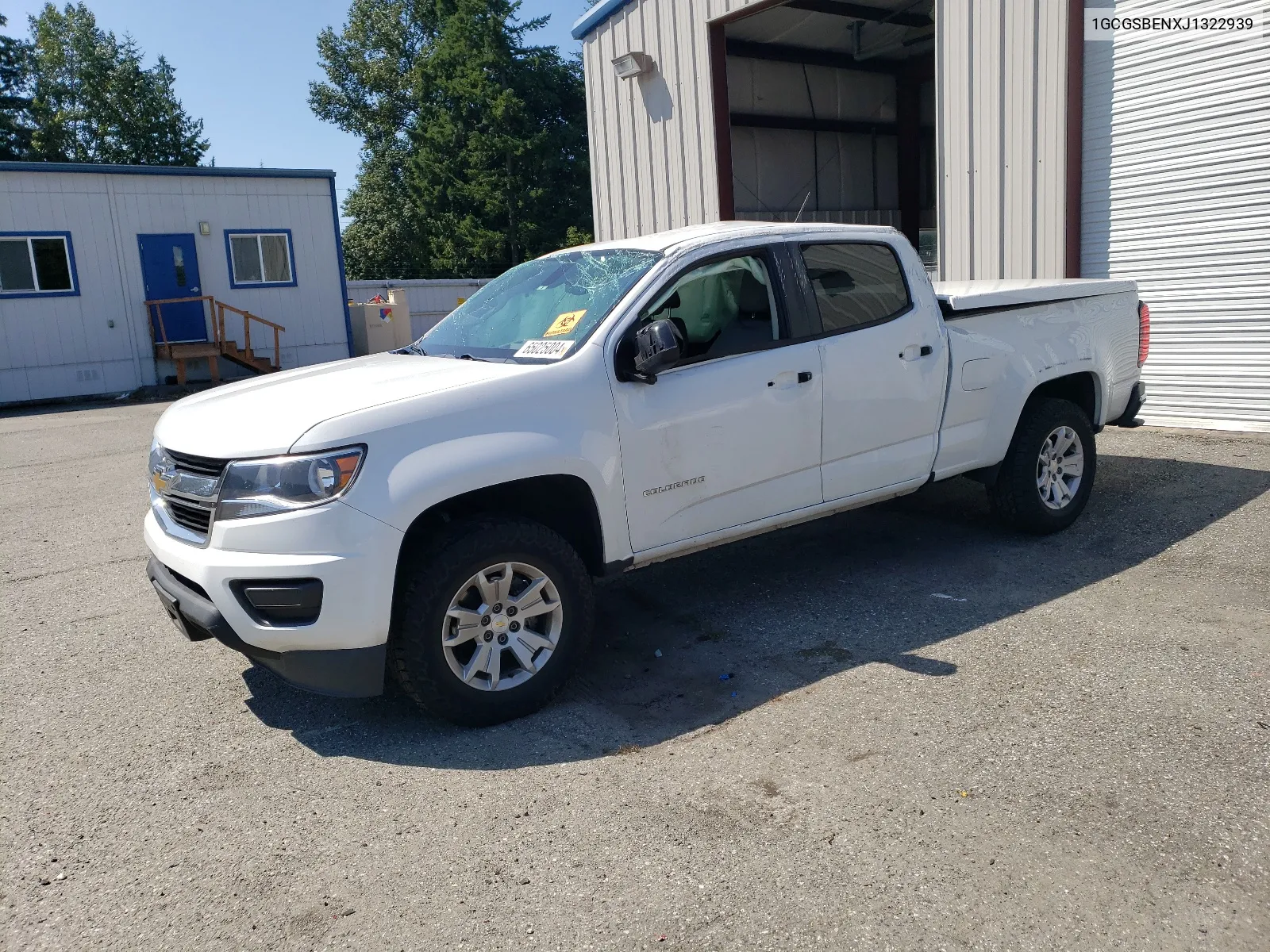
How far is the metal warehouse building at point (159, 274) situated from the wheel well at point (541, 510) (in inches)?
718

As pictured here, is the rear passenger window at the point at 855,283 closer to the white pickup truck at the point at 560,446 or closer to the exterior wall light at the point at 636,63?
the white pickup truck at the point at 560,446

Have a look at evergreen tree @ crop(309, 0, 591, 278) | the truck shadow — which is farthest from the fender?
evergreen tree @ crop(309, 0, 591, 278)

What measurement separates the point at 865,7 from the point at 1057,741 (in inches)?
558

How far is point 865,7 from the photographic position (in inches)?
601

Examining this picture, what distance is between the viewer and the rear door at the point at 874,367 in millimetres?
5055

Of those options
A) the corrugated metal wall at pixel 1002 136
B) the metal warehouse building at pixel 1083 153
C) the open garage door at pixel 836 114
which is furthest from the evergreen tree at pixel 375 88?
the corrugated metal wall at pixel 1002 136

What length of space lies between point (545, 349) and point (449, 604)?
1.21m

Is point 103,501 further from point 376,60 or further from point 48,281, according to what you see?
point 376,60

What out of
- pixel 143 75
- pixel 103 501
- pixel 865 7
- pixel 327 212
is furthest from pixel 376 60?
pixel 103 501

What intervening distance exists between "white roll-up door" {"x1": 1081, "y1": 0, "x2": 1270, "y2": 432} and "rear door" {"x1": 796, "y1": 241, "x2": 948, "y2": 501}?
476cm

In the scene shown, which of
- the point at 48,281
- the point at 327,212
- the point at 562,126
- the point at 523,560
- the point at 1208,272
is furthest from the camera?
the point at 562,126

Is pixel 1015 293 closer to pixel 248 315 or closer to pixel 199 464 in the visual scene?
pixel 199 464

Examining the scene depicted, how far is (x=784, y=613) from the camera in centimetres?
518

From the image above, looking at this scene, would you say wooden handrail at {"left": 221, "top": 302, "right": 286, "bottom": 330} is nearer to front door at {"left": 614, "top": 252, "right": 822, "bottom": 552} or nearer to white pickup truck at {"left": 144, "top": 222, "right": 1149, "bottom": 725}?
white pickup truck at {"left": 144, "top": 222, "right": 1149, "bottom": 725}
